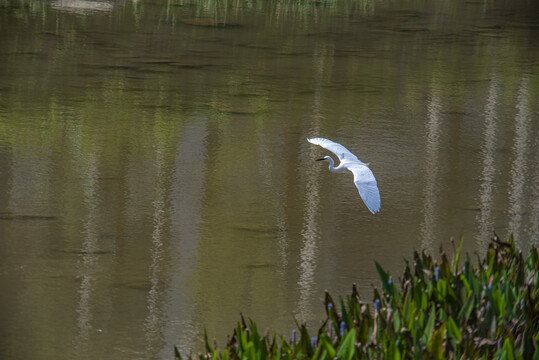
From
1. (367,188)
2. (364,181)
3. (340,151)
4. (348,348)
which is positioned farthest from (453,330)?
(340,151)

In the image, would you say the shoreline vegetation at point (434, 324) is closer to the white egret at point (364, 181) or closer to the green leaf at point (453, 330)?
the green leaf at point (453, 330)

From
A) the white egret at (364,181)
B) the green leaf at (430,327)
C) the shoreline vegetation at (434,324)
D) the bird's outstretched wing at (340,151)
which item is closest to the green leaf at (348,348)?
the shoreline vegetation at (434,324)

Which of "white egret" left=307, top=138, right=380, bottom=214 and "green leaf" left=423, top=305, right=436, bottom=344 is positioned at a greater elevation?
"white egret" left=307, top=138, right=380, bottom=214

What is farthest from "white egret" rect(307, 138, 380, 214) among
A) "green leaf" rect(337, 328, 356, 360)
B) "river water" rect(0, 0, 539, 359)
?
"green leaf" rect(337, 328, 356, 360)

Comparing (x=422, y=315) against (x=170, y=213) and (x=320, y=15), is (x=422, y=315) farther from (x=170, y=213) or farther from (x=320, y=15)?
(x=320, y=15)

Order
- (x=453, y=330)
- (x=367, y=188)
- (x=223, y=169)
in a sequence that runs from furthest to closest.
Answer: (x=223, y=169), (x=367, y=188), (x=453, y=330)

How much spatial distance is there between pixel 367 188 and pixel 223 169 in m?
2.40

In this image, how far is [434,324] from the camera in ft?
11.0

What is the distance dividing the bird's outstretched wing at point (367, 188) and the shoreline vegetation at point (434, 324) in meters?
0.91

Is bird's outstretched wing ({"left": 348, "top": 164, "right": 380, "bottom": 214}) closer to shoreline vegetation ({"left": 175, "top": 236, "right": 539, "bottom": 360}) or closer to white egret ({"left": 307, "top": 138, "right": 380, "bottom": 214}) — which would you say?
white egret ({"left": 307, "top": 138, "right": 380, "bottom": 214})

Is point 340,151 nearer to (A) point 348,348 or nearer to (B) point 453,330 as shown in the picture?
(B) point 453,330

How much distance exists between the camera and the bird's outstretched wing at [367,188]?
4922mm

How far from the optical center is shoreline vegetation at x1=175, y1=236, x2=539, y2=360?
3139mm

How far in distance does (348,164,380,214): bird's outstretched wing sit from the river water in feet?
1.90
